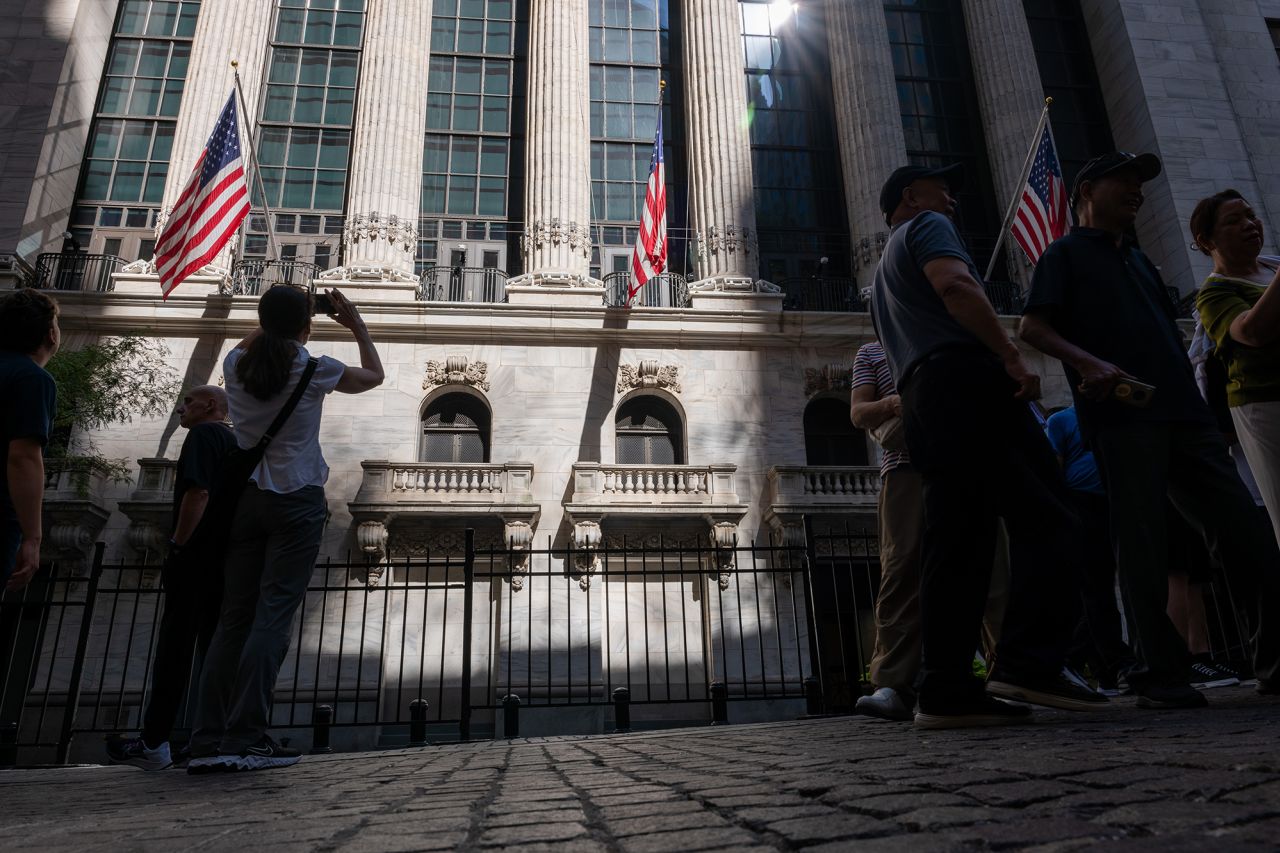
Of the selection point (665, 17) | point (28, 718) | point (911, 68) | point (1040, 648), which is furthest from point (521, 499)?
point (911, 68)

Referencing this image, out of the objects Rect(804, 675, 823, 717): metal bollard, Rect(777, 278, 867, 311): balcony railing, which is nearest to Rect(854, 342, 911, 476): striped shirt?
Rect(804, 675, 823, 717): metal bollard

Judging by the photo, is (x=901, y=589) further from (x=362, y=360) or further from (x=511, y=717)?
(x=511, y=717)

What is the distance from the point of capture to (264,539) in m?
3.82

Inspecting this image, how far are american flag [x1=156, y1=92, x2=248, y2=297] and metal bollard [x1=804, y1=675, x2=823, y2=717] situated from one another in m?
11.9

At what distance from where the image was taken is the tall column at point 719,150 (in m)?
18.5

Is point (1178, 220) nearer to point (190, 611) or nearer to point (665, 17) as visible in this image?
point (665, 17)

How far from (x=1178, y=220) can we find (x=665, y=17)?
1359 centimetres

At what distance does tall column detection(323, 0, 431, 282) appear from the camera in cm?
1778

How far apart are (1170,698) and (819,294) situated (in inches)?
673

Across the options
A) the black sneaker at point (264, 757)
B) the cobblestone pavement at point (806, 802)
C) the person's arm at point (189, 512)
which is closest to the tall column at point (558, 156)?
the person's arm at point (189, 512)

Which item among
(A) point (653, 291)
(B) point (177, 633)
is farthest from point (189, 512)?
(A) point (653, 291)

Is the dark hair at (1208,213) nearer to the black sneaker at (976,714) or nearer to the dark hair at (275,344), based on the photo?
the black sneaker at (976,714)

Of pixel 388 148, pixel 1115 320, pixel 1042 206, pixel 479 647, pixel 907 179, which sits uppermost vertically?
pixel 388 148

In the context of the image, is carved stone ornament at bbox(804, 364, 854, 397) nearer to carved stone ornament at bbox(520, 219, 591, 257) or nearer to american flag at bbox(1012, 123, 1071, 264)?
american flag at bbox(1012, 123, 1071, 264)
